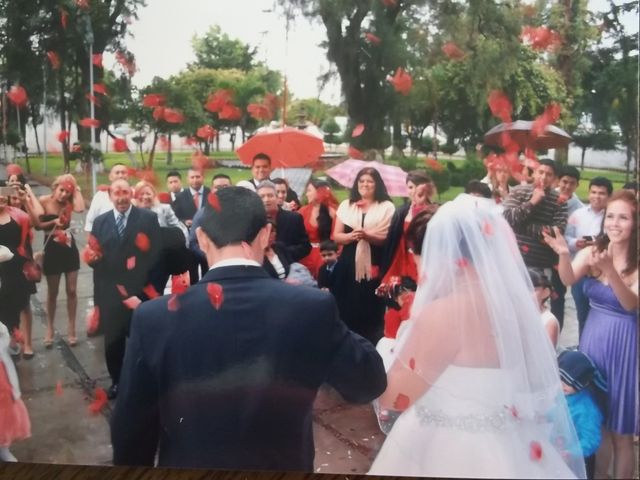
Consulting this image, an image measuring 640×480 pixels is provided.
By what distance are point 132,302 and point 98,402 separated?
1.06 feet

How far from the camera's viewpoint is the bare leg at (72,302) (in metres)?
1.94

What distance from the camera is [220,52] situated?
188cm

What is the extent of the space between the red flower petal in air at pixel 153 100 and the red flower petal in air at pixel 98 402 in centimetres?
87

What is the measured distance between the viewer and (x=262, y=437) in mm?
1783

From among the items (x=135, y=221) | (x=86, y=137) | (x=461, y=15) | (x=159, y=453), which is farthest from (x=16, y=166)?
(x=461, y=15)

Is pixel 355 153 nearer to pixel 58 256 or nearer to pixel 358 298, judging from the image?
pixel 358 298

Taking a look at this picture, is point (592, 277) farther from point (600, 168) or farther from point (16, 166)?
point (16, 166)

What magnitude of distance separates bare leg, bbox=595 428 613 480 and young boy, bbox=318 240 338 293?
2.80 ft

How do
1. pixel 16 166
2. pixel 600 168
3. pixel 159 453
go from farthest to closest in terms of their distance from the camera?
pixel 16 166 < pixel 159 453 < pixel 600 168

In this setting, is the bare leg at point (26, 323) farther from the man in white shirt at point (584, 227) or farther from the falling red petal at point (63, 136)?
the man in white shirt at point (584, 227)

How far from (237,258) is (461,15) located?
0.91 meters

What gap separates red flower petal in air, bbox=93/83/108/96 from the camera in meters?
1.92

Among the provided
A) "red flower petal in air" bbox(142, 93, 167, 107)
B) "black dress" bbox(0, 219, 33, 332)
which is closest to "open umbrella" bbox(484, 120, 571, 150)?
"red flower petal in air" bbox(142, 93, 167, 107)

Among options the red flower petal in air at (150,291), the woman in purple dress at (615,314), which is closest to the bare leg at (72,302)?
the red flower petal in air at (150,291)
